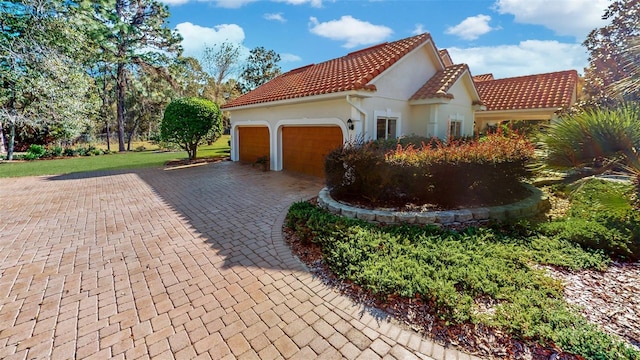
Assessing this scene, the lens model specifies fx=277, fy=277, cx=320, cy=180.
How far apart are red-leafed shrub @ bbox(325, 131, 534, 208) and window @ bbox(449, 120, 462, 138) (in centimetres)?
615

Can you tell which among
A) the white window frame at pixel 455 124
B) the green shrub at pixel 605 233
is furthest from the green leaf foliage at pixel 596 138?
the white window frame at pixel 455 124

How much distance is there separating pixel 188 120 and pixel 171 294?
14.1 meters

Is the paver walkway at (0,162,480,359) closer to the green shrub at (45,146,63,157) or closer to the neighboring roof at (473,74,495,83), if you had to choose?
the green shrub at (45,146,63,157)

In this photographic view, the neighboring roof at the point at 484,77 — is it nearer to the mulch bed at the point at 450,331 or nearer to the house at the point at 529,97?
the house at the point at 529,97

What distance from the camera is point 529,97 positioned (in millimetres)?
16219

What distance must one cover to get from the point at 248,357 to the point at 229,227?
393 centimetres

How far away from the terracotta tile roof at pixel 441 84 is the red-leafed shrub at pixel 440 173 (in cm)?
458

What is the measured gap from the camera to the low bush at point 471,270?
2.97 m

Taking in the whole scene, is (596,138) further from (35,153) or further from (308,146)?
(35,153)

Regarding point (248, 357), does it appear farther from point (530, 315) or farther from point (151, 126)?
point (151, 126)

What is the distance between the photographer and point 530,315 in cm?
311

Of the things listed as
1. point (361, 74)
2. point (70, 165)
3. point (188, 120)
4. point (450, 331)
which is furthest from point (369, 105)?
point (70, 165)

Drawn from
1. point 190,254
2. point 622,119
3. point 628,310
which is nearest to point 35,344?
point 190,254

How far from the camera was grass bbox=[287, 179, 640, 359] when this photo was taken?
2971mm
